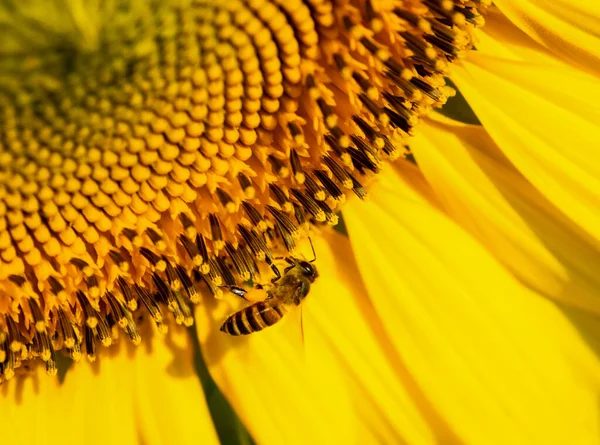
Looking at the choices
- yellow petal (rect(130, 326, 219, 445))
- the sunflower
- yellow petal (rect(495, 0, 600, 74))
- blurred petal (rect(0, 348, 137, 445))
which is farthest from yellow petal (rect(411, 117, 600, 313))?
blurred petal (rect(0, 348, 137, 445))

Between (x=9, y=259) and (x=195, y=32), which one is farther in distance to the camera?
(x=9, y=259)

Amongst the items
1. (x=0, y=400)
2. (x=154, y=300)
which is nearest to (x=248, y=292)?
(x=154, y=300)

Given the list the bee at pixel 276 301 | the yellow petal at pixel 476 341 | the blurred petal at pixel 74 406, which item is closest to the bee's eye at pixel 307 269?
the bee at pixel 276 301

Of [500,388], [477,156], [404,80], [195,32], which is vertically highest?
[195,32]

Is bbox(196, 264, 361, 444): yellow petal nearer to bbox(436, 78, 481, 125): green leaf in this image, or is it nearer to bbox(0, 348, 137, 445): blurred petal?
bbox(0, 348, 137, 445): blurred petal

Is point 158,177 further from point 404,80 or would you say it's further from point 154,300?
point 404,80

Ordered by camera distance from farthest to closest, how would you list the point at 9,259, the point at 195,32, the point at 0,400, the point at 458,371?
the point at 0,400 → the point at 458,371 → the point at 9,259 → the point at 195,32

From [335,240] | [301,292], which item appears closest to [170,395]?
[301,292]

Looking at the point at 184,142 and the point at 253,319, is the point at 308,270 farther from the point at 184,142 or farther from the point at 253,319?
the point at 184,142
